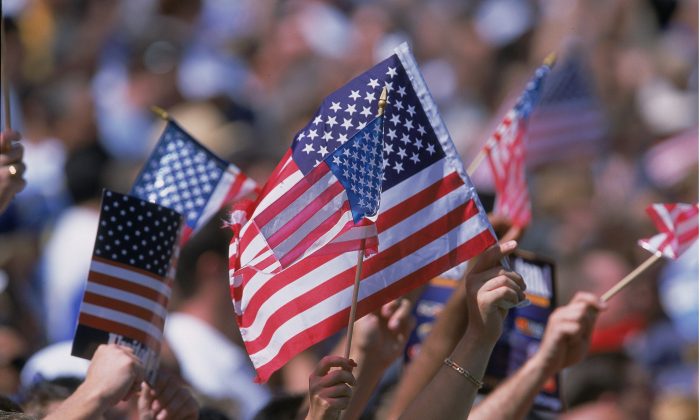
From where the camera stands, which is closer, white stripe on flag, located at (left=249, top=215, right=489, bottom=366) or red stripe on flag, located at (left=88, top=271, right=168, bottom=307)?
white stripe on flag, located at (left=249, top=215, right=489, bottom=366)

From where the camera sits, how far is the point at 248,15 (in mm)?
12219

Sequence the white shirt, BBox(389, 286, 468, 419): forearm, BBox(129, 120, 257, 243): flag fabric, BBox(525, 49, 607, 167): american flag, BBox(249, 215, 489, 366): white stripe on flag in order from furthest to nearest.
A: BBox(525, 49, 607, 167): american flag → the white shirt → BBox(129, 120, 257, 243): flag fabric → BBox(389, 286, 468, 419): forearm → BBox(249, 215, 489, 366): white stripe on flag

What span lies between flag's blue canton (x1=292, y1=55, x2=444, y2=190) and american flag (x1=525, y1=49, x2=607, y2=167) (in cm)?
437

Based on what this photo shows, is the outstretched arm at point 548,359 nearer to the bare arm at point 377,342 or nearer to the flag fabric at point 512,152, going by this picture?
the bare arm at point 377,342

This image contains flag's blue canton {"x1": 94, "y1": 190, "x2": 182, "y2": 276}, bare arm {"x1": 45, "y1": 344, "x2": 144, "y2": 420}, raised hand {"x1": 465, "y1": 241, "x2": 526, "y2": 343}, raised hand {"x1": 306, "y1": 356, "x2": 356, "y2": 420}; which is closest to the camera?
raised hand {"x1": 306, "y1": 356, "x2": 356, "y2": 420}

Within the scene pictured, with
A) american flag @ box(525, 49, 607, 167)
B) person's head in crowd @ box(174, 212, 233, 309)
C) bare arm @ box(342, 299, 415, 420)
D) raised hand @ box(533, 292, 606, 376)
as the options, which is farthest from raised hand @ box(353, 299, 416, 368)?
american flag @ box(525, 49, 607, 167)

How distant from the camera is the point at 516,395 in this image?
15.6ft

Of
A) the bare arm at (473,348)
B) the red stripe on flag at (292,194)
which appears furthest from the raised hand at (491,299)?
the red stripe on flag at (292,194)

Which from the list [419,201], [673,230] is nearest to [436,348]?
[419,201]

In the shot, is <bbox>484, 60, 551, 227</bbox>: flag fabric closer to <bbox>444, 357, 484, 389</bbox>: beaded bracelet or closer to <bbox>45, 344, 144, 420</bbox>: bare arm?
<bbox>444, 357, 484, 389</bbox>: beaded bracelet

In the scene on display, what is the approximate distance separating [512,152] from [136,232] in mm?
1785

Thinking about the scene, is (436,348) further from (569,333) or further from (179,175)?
(179,175)

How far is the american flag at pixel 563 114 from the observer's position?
888cm

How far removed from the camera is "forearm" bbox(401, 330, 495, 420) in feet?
13.1
